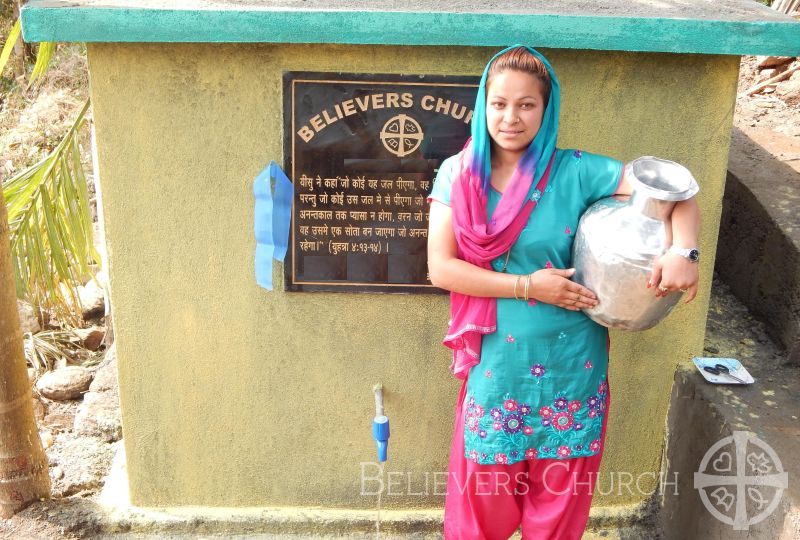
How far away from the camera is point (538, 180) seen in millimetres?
2406

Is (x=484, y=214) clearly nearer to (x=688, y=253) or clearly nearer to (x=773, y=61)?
(x=688, y=253)

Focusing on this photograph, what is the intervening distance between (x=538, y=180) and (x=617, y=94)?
0.72m

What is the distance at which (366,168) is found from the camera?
2.98 metres

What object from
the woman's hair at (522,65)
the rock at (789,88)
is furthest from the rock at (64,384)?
the rock at (789,88)

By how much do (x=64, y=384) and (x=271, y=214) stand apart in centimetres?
284

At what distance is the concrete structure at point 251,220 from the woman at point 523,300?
1.65 ft

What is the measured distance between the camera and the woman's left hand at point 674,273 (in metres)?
2.22

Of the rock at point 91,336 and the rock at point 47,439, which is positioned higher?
the rock at point 91,336

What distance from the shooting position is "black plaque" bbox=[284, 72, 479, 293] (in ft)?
9.52

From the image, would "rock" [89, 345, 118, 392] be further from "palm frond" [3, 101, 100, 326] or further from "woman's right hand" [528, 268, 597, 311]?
"woman's right hand" [528, 268, 597, 311]

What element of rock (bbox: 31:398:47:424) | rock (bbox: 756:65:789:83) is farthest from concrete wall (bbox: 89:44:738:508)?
rock (bbox: 756:65:789:83)

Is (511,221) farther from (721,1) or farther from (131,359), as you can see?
(131,359)

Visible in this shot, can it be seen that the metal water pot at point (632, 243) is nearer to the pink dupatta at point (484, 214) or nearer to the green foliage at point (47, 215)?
the pink dupatta at point (484, 214)

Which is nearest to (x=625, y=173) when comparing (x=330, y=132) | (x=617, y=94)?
(x=617, y=94)
